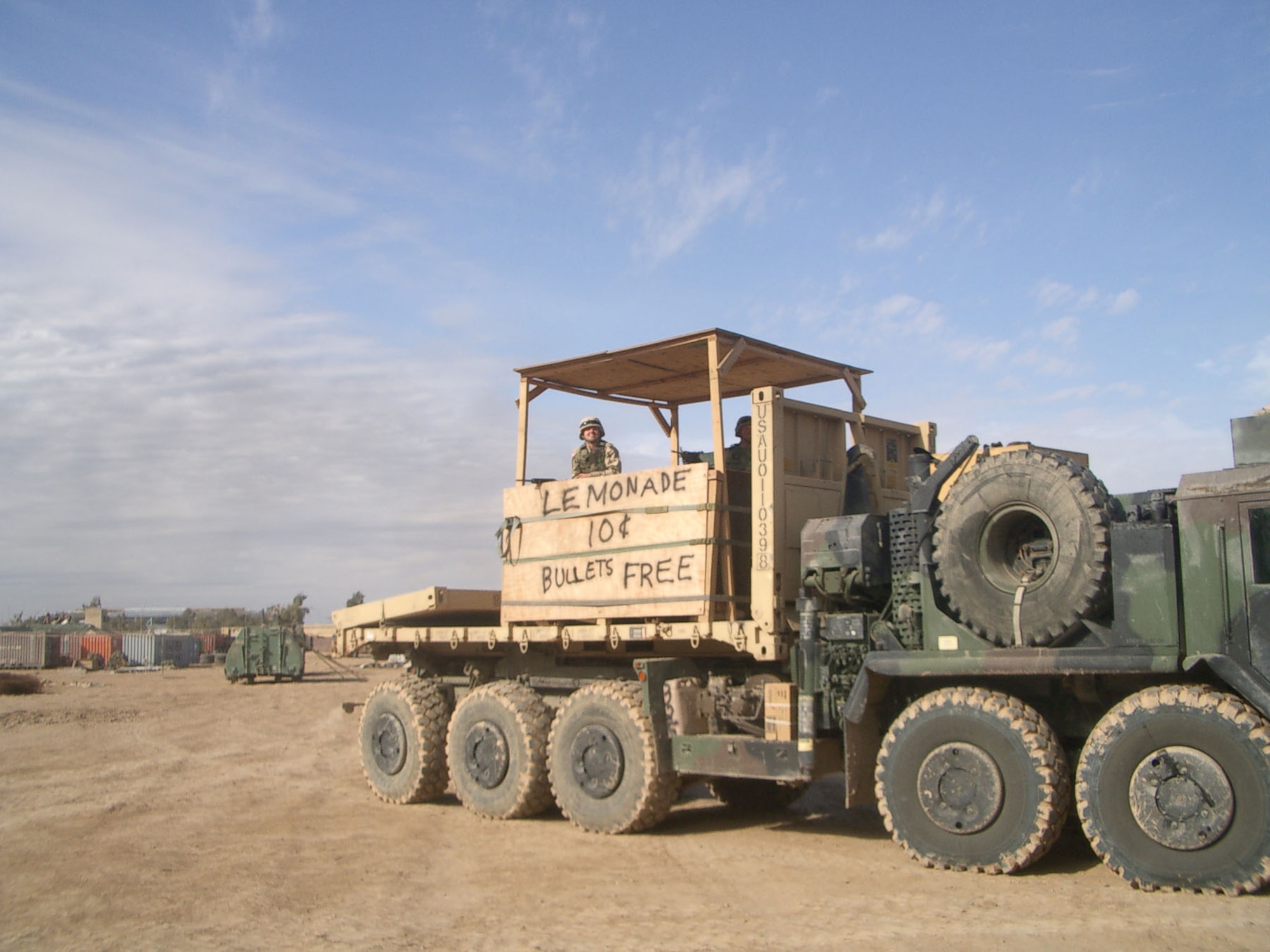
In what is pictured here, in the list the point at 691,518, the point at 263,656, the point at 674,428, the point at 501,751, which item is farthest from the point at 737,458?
the point at 263,656

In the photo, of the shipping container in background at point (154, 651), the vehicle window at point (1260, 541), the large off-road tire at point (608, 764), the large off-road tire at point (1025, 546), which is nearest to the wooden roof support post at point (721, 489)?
the large off-road tire at point (608, 764)

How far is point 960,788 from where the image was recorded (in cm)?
730

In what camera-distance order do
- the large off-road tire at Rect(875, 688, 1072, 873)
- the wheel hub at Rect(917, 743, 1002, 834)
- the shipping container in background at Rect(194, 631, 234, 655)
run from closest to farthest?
the large off-road tire at Rect(875, 688, 1072, 873) → the wheel hub at Rect(917, 743, 1002, 834) → the shipping container in background at Rect(194, 631, 234, 655)

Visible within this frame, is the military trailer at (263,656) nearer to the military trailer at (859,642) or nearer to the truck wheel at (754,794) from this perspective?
the military trailer at (859,642)

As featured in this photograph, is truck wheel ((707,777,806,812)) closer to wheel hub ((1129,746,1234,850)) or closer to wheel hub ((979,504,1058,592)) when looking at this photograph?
wheel hub ((979,504,1058,592))

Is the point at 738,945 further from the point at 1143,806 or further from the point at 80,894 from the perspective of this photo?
the point at 80,894

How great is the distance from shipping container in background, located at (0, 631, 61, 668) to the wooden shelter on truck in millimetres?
43679

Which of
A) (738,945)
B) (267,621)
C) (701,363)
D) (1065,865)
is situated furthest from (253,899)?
(267,621)

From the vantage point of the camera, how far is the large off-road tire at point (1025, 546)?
7031 millimetres

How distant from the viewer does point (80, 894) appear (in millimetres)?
7395

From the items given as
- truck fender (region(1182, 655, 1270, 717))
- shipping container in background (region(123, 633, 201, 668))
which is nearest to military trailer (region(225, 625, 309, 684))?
shipping container in background (region(123, 633, 201, 668))

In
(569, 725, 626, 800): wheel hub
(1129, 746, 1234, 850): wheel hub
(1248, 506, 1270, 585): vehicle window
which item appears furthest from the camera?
(569, 725, 626, 800): wheel hub

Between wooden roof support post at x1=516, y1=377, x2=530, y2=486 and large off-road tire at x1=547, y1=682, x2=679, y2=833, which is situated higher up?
wooden roof support post at x1=516, y1=377, x2=530, y2=486

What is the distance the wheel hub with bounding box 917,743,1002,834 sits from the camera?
7172 millimetres
